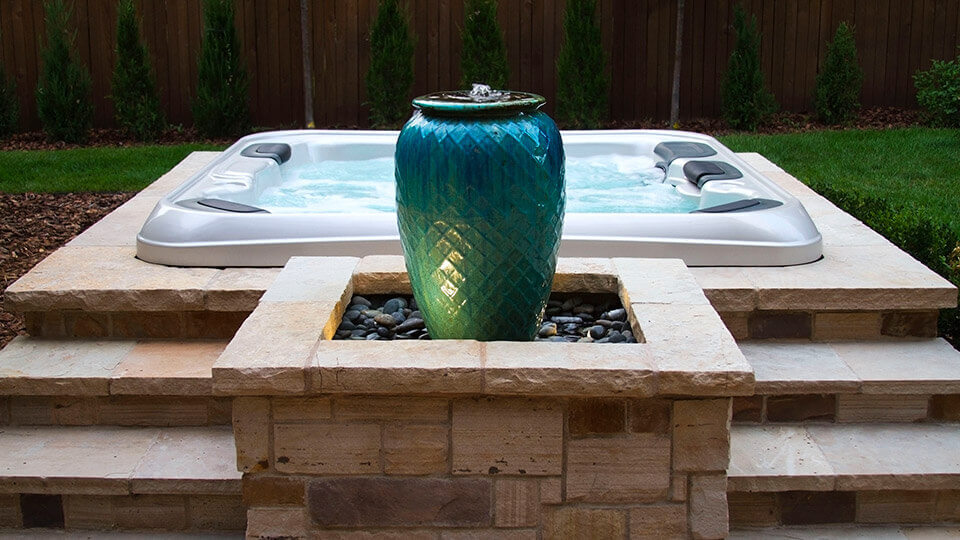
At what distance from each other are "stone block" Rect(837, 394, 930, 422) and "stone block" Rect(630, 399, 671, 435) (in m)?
0.91

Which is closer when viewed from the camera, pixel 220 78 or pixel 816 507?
pixel 816 507

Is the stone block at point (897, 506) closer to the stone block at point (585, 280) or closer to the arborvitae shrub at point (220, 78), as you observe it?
the stone block at point (585, 280)

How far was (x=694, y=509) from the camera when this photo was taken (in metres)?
2.54

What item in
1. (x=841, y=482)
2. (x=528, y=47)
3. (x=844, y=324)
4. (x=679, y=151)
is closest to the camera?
(x=841, y=482)

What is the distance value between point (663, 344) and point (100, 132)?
7.52 m

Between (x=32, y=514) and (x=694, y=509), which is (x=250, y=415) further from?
(x=694, y=509)

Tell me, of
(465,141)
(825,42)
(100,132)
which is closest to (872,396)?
(465,141)

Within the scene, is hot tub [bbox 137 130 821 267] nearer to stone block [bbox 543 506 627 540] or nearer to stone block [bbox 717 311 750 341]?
stone block [bbox 717 311 750 341]

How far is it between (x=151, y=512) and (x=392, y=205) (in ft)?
8.67

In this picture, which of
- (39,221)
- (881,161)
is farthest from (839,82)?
(39,221)

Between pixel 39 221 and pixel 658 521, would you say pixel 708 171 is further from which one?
pixel 39 221

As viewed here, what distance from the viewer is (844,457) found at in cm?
Result: 296

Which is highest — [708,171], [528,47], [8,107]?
[528,47]

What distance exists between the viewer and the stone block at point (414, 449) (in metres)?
2.51
